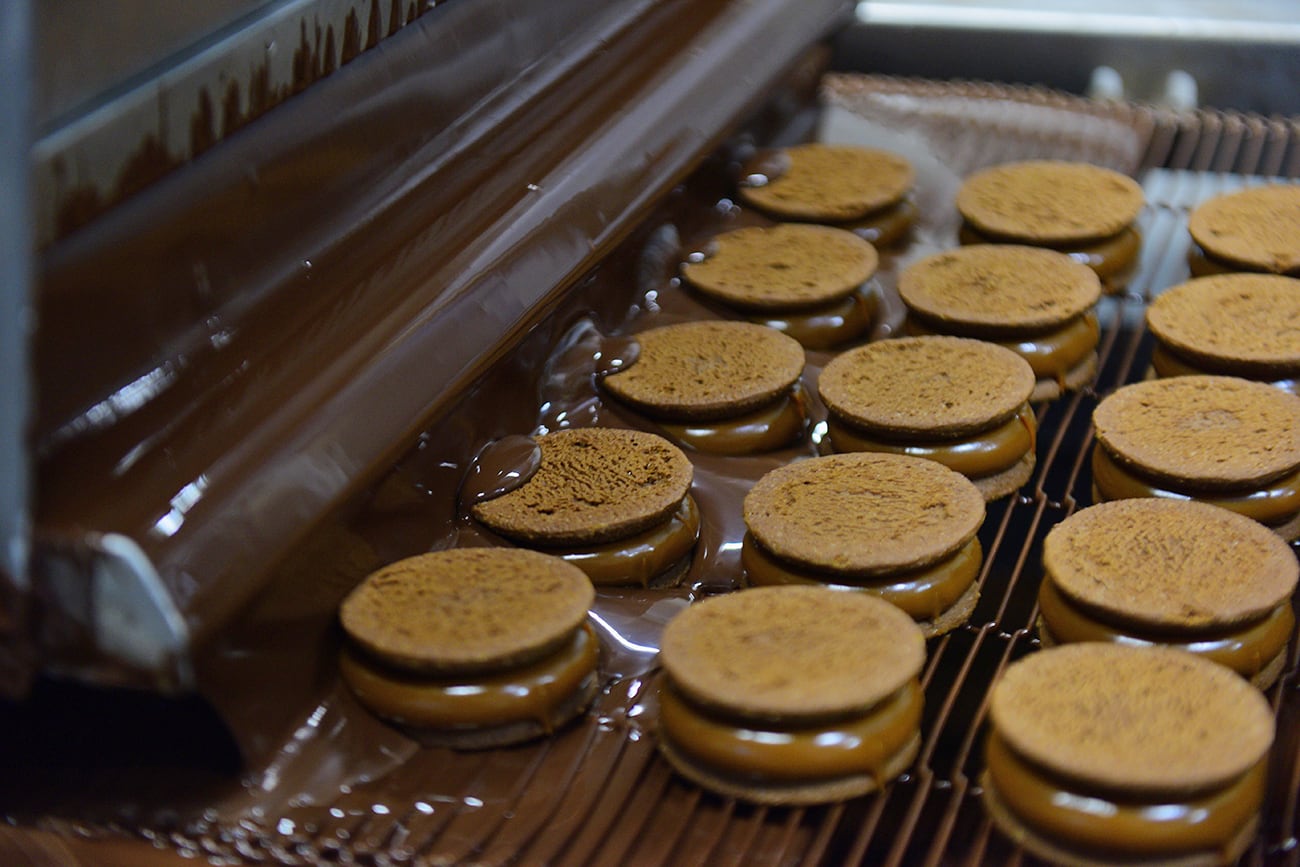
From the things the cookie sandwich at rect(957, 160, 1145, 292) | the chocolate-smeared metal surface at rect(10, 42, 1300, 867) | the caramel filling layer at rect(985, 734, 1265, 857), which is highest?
the cookie sandwich at rect(957, 160, 1145, 292)

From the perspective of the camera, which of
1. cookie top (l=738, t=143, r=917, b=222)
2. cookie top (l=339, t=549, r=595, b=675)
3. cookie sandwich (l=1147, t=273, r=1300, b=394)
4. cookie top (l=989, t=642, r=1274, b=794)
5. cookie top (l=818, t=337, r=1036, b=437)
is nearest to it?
cookie top (l=989, t=642, r=1274, b=794)

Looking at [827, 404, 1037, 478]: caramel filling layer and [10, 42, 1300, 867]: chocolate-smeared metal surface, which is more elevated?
[827, 404, 1037, 478]: caramel filling layer

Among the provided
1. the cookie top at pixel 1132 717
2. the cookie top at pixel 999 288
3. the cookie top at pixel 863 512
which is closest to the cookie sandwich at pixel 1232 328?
the cookie top at pixel 999 288

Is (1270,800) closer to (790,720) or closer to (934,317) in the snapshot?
(790,720)

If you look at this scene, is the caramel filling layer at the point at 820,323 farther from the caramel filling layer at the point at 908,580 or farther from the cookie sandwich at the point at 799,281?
the caramel filling layer at the point at 908,580

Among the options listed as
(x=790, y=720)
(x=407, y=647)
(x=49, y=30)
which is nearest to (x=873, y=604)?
(x=790, y=720)

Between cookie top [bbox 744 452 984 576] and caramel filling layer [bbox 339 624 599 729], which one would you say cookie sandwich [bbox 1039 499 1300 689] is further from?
caramel filling layer [bbox 339 624 599 729]

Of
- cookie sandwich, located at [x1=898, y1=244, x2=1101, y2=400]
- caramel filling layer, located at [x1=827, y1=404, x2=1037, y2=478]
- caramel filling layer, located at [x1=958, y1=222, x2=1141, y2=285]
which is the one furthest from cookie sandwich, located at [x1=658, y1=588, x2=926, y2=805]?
caramel filling layer, located at [x1=958, y1=222, x2=1141, y2=285]
